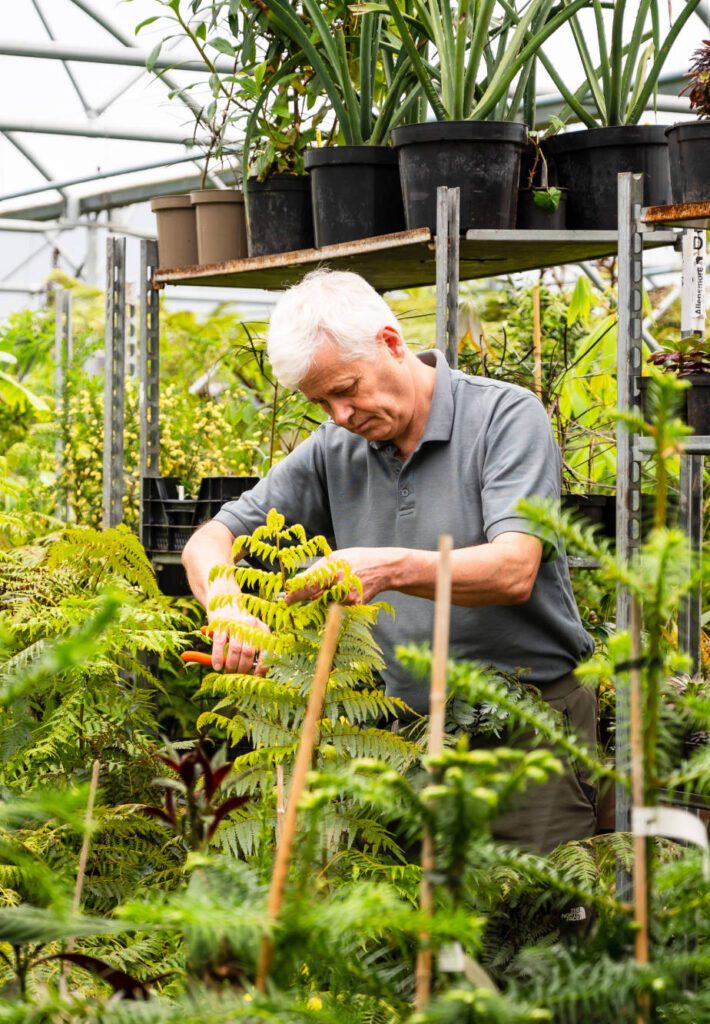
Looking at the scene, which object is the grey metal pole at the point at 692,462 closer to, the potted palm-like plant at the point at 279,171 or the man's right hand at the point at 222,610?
the potted palm-like plant at the point at 279,171

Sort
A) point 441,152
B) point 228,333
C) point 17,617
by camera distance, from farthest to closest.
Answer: point 228,333 → point 441,152 → point 17,617

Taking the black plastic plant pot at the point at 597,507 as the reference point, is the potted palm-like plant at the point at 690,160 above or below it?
above

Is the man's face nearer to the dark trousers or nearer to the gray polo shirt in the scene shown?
the gray polo shirt

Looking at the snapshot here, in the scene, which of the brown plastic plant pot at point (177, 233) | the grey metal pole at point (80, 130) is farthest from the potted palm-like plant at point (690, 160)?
the grey metal pole at point (80, 130)

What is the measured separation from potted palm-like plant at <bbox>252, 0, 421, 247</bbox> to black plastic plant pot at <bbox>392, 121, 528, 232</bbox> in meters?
0.20

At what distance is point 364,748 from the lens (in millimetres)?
1745

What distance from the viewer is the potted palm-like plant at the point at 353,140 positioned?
Answer: 308cm

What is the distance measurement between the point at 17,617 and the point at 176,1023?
160cm

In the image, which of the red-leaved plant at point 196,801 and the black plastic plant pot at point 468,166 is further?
the black plastic plant pot at point 468,166

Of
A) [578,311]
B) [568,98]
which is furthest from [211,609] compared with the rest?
[578,311]

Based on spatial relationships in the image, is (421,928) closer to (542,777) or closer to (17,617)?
(542,777)

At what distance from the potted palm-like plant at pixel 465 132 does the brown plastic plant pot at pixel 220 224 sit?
86 centimetres

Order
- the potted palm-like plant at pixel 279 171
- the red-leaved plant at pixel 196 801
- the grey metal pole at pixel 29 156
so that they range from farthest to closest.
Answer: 1. the grey metal pole at pixel 29 156
2. the potted palm-like plant at pixel 279 171
3. the red-leaved plant at pixel 196 801

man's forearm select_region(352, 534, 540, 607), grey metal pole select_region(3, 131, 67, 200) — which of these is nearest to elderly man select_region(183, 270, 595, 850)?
man's forearm select_region(352, 534, 540, 607)
